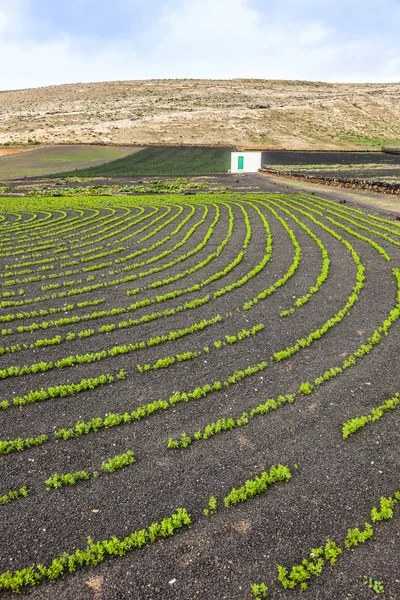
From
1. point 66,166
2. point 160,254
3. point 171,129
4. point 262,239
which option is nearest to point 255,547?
point 160,254

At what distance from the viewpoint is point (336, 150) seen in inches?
3819

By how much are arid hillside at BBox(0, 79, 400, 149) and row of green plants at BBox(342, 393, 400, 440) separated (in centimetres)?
10103

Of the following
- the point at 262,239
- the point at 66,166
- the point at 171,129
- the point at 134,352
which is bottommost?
the point at 134,352

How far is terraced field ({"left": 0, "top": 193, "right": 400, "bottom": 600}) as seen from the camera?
22.5 ft

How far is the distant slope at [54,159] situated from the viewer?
246 feet

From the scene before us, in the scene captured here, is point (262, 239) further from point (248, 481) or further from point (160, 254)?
point (248, 481)

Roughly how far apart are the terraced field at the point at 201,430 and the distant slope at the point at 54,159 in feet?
206

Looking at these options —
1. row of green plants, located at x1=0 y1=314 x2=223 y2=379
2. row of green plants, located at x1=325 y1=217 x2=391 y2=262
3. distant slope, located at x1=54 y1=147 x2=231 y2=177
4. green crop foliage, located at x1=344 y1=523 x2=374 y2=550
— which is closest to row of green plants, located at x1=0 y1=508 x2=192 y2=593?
green crop foliage, located at x1=344 y1=523 x2=374 y2=550

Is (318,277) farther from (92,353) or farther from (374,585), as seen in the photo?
(374,585)

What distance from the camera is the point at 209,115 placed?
12519cm

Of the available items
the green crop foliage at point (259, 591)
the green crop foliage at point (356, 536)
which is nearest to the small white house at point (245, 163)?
the green crop foliage at point (356, 536)

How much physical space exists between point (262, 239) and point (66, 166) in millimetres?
65711

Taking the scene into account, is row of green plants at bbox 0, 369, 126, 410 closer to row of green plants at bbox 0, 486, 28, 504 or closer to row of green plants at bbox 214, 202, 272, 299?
row of green plants at bbox 0, 486, 28, 504

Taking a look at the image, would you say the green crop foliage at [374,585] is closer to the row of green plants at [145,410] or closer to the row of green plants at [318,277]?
the row of green plants at [145,410]
